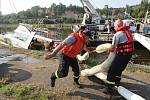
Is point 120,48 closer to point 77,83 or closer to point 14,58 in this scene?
point 77,83

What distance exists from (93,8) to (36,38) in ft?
54.0

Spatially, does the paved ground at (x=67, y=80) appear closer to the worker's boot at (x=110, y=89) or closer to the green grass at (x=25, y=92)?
the worker's boot at (x=110, y=89)

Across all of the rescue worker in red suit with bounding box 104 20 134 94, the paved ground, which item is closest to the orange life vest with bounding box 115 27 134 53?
the rescue worker in red suit with bounding box 104 20 134 94

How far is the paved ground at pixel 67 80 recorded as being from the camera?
8102 millimetres

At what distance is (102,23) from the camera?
34.6 m

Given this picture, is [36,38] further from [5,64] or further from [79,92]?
[79,92]

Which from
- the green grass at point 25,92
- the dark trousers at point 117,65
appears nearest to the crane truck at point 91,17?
the green grass at point 25,92

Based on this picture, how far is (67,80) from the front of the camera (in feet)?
30.6

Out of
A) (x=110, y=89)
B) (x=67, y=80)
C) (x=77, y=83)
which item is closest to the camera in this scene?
(x=110, y=89)

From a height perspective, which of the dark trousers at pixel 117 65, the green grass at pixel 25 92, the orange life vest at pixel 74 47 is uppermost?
the orange life vest at pixel 74 47

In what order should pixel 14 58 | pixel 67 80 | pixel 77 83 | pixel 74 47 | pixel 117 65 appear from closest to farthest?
pixel 117 65 → pixel 74 47 → pixel 77 83 → pixel 67 80 → pixel 14 58

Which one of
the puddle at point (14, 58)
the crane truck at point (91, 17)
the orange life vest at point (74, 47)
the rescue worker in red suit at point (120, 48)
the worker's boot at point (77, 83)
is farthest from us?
the crane truck at point (91, 17)

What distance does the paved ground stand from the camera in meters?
8.10

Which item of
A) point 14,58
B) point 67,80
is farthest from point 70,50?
point 14,58
